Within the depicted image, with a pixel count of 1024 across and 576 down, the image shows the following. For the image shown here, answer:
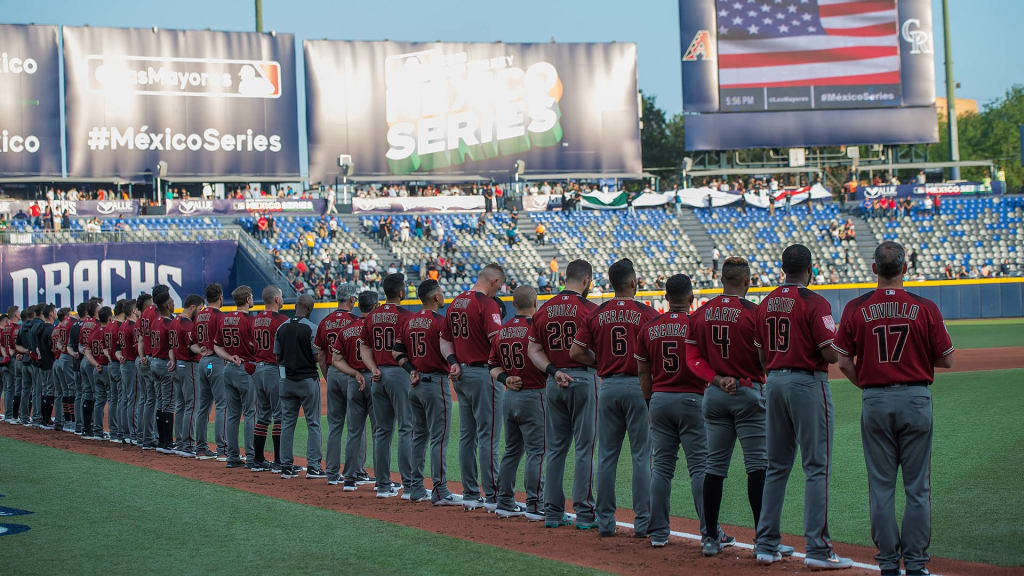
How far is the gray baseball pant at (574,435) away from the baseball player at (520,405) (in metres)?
0.23

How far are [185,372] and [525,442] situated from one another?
6.34 meters

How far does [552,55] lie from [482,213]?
27.2ft

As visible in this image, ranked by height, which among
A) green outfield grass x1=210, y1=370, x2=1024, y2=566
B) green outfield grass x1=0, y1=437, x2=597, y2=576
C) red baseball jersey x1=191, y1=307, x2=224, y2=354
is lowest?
green outfield grass x1=210, y1=370, x2=1024, y2=566

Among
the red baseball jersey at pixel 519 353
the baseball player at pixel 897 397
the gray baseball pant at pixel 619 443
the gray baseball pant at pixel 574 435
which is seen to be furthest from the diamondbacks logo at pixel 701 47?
the baseball player at pixel 897 397

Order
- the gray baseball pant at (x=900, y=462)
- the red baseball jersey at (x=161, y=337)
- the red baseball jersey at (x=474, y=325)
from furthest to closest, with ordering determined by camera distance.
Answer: the red baseball jersey at (x=161, y=337), the red baseball jersey at (x=474, y=325), the gray baseball pant at (x=900, y=462)

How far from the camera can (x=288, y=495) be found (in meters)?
10.4

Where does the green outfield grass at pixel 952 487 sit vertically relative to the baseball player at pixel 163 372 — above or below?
below

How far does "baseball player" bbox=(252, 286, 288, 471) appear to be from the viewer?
1199cm

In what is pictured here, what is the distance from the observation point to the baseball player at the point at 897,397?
6457mm

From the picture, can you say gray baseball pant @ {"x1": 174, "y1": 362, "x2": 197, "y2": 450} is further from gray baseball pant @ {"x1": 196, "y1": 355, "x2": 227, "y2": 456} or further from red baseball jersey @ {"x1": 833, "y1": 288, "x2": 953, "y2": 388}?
red baseball jersey @ {"x1": 833, "y1": 288, "x2": 953, "y2": 388}

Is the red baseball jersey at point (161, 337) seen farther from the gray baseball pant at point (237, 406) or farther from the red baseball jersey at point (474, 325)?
the red baseball jersey at point (474, 325)

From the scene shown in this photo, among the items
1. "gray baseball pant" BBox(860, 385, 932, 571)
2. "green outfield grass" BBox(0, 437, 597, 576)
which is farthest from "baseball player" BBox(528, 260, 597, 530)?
"gray baseball pant" BBox(860, 385, 932, 571)

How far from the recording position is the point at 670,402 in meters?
7.68

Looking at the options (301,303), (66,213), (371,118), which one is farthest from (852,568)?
(371,118)
